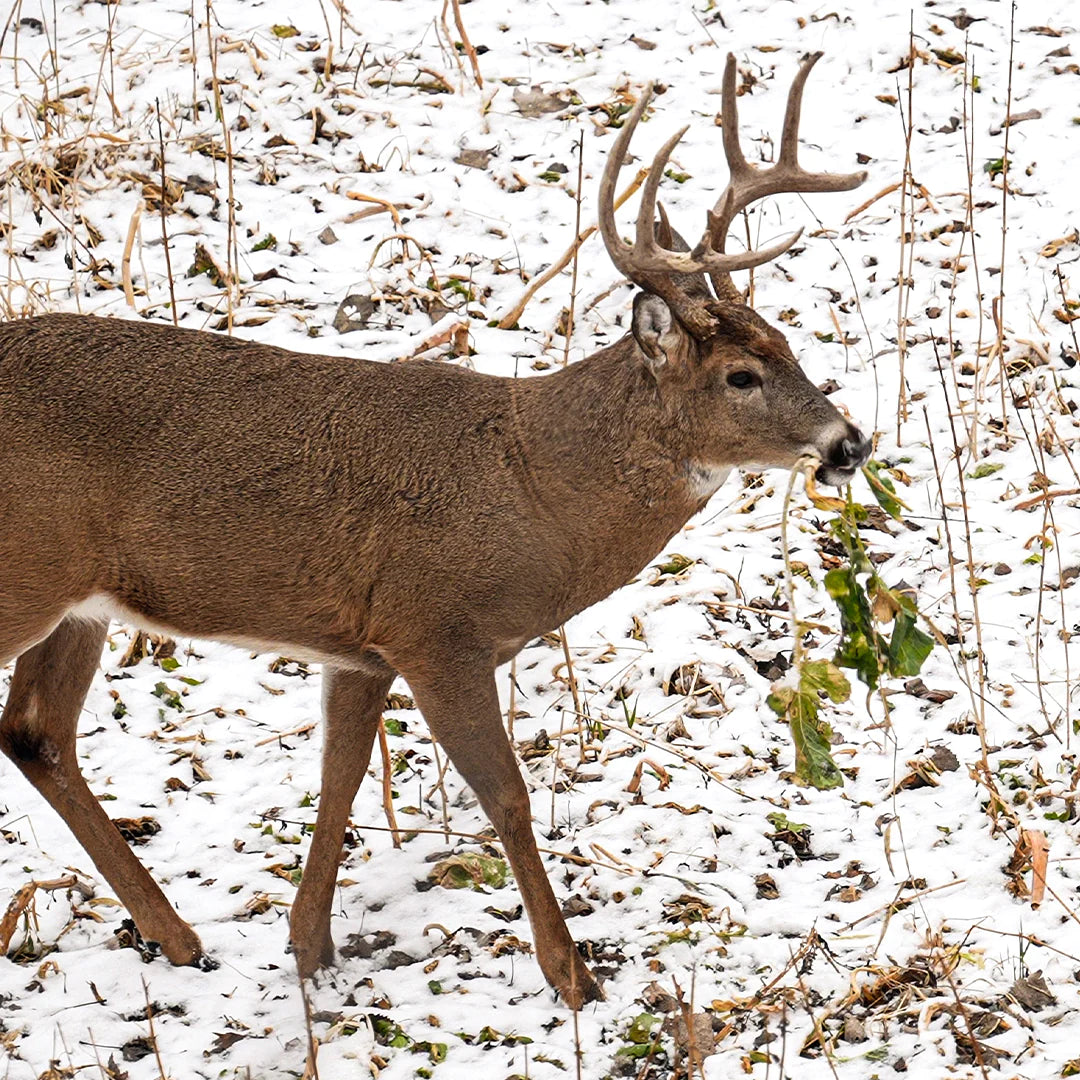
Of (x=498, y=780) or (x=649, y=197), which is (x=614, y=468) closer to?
(x=649, y=197)

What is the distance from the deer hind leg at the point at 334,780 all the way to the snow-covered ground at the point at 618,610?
151mm

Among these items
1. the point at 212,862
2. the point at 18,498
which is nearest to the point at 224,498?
the point at 18,498

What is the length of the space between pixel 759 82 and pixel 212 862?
5.67 m

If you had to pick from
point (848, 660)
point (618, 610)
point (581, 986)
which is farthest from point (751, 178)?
point (581, 986)

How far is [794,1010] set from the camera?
191 inches

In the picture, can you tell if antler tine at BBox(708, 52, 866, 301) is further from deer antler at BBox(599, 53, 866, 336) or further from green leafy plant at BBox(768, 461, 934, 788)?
green leafy plant at BBox(768, 461, 934, 788)

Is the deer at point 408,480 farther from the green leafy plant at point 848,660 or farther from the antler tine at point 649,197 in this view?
the green leafy plant at point 848,660

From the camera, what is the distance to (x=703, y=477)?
16.8 ft

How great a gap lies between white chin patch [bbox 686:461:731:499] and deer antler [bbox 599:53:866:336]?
40cm

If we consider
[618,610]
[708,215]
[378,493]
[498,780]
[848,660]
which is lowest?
[618,610]

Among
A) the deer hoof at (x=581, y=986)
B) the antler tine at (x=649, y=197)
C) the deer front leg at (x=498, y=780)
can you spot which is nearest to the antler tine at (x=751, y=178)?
the antler tine at (x=649, y=197)

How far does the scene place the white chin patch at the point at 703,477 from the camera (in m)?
5.10

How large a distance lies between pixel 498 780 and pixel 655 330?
137 centimetres

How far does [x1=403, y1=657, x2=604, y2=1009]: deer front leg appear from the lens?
498cm
